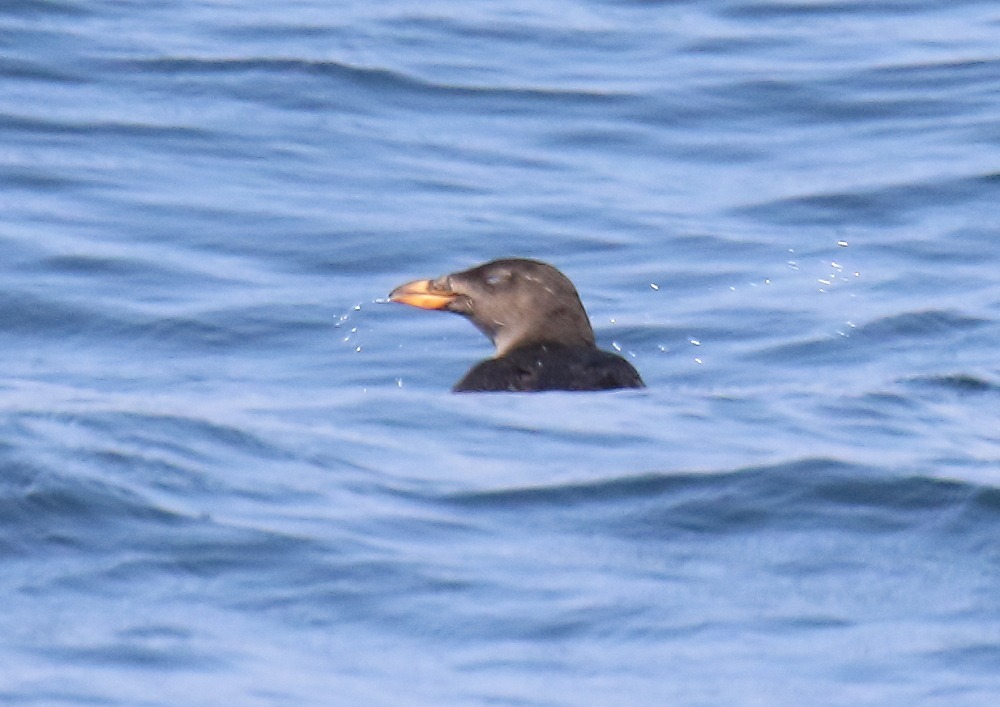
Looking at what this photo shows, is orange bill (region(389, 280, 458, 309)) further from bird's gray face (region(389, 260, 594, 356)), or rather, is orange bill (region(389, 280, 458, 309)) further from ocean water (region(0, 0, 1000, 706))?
ocean water (region(0, 0, 1000, 706))

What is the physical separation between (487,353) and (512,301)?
1530mm

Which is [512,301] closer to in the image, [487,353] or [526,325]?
[526,325]

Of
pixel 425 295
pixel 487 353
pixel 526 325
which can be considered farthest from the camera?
pixel 487 353

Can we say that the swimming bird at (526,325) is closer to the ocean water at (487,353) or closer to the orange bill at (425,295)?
the orange bill at (425,295)

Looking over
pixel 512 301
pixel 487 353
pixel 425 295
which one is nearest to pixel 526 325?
pixel 512 301

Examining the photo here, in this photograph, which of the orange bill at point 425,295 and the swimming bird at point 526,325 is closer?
the swimming bird at point 526,325

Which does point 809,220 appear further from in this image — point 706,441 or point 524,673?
point 524,673

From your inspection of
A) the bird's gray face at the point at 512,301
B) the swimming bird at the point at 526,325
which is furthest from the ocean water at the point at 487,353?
the bird's gray face at the point at 512,301

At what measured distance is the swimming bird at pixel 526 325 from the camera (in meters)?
7.77

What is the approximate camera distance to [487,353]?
10031 millimetres

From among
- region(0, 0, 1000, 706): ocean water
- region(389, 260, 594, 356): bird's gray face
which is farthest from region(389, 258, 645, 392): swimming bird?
region(0, 0, 1000, 706): ocean water

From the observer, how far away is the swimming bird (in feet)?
25.5

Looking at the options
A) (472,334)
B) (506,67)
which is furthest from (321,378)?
(506,67)

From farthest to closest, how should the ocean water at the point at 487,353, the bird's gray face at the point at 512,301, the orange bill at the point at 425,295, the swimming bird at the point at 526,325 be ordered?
the orange bill at the point at 425,295
the bird's gray face at the point at 512,301
the swimming bird at the point at 526,325
the ocean water at the point at 487,353
